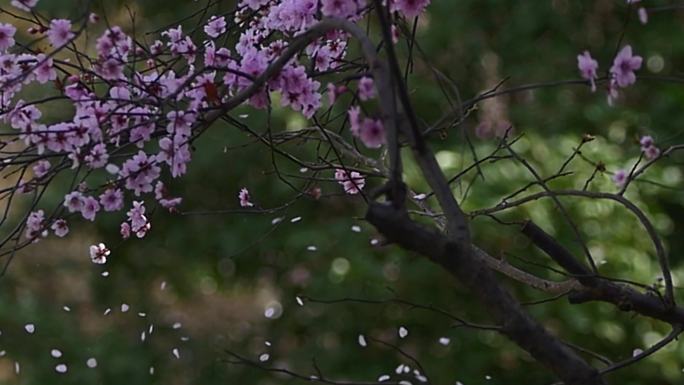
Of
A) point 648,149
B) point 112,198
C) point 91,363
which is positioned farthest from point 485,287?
point 91,363

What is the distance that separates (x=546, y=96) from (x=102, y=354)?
165 cm

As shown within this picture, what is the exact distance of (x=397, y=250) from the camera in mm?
3410

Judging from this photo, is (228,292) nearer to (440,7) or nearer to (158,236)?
(158,236)

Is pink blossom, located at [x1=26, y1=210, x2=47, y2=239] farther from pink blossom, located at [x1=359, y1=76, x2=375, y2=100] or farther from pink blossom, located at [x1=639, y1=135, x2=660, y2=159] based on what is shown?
pink blossom, located at [x1=639, y1=135, x2=660, y2=159]

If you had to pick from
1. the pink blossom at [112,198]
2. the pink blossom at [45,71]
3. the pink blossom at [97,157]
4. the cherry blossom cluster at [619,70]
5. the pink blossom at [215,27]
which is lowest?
the pink blossom at [97,157]

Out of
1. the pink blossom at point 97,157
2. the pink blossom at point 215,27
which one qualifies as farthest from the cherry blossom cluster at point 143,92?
the pink blossom at point 215,27

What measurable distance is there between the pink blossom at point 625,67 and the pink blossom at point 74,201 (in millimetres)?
772

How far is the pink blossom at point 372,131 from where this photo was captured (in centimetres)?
133

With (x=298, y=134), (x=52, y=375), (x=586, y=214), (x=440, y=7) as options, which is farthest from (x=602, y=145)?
(x=52, y=375)

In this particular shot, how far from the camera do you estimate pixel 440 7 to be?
369 cm

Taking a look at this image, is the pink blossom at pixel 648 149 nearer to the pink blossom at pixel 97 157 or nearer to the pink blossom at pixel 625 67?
the pink blossom at pixel 625 67

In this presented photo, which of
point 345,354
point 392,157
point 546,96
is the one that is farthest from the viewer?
point 546,96

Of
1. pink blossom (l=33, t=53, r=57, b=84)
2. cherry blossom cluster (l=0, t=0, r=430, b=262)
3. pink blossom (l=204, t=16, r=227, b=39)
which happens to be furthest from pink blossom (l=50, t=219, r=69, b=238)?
pink blossom (l=204, t=16, r=227, b=39)

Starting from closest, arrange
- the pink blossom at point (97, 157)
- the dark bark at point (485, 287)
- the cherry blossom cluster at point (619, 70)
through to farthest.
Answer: the dark bark at point (485, 287) < the cherry blossom cluster at point (619, 70) < the pink blossom at point (97, 157)
